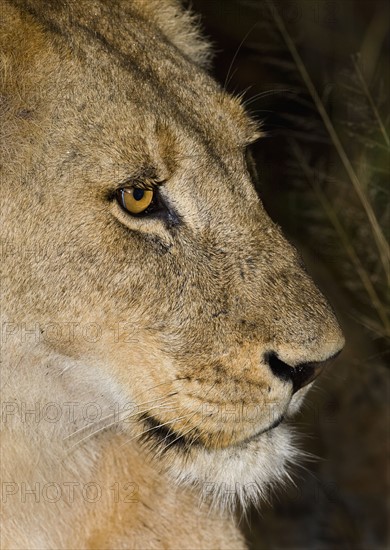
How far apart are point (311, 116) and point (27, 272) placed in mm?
3342

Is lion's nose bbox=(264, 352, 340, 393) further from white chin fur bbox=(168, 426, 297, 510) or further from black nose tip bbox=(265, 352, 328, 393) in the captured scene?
white chin fur bbox=(168, 426, 297, 510)

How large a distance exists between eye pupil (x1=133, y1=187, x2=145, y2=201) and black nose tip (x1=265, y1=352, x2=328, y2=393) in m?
0.46

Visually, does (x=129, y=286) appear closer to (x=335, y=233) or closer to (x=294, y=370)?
(x=294, y=370)

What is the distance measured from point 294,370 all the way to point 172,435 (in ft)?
1.11

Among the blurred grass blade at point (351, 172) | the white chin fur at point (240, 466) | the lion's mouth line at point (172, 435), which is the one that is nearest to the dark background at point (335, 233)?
the blurred grass blade at point (351, 172)

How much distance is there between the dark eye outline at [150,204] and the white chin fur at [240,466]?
57 centimetres

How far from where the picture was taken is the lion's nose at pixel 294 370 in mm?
2475

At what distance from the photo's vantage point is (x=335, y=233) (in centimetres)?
488

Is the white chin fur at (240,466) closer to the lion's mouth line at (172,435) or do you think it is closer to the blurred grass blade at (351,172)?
the lion's mouth line at (172,435)

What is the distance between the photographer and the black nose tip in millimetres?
2475

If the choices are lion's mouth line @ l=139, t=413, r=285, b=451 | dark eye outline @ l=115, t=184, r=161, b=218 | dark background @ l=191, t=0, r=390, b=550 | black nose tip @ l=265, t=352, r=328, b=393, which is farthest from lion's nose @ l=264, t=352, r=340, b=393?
dark background @ l=191, t=0, r=390, b=550

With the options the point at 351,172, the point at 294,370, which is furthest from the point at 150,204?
the point at 351,172

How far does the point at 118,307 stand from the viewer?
2.49 metres

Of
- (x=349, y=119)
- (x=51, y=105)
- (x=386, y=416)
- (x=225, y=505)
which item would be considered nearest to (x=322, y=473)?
(x=386, y=416)
